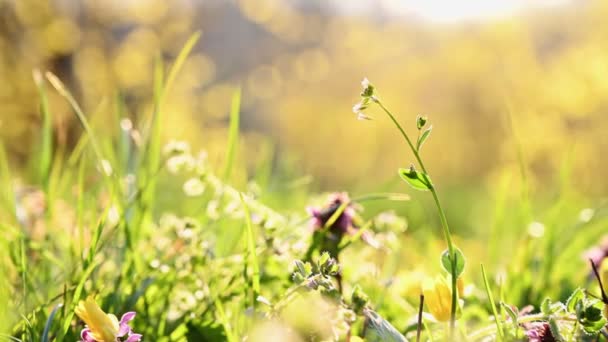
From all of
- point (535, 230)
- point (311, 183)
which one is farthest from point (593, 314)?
point (311, 183)

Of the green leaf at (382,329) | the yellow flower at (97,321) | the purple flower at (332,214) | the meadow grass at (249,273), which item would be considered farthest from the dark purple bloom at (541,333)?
the yellow flower at (97,321)

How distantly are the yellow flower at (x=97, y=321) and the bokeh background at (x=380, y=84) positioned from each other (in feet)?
11.0

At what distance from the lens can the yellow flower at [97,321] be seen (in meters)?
0.64

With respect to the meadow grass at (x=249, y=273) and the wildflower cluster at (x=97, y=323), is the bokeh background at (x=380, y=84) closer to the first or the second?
the meadow grass at (x=249, y=273)

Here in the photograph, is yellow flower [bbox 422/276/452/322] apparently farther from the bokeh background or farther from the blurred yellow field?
the bokeh background

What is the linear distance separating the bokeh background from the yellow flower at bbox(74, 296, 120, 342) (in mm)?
3363

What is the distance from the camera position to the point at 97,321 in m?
0.65

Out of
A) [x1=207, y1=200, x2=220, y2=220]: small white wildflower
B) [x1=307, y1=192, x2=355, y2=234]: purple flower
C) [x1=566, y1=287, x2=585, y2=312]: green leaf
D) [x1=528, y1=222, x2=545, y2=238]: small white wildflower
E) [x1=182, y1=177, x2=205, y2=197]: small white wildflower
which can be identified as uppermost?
[x1=566, y1=287, x2=585, y2=312]: green leaf

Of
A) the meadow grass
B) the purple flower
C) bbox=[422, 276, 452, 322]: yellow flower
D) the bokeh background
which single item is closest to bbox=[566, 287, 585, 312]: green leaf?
the meadow grass

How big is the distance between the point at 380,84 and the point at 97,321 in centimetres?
840

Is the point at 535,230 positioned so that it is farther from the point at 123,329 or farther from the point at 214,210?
the point at 123,329

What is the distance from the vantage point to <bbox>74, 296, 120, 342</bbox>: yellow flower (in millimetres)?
638

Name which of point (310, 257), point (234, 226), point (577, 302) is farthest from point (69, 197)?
point (577, 302)

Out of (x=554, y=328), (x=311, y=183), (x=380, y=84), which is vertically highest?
(x=554, y=328)
